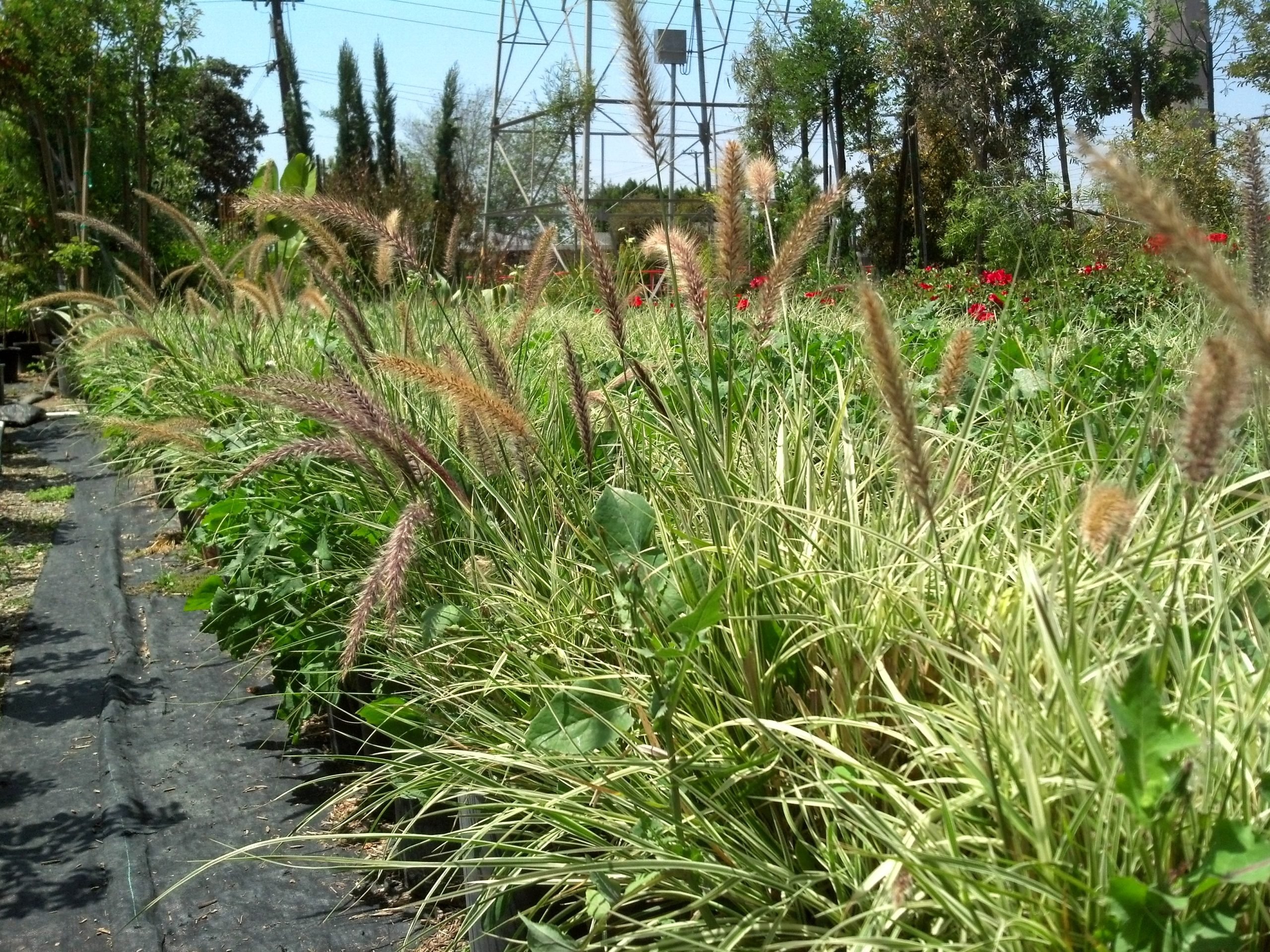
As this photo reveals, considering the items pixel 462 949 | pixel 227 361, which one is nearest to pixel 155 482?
pixel 227 361

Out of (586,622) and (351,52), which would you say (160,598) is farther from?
(351,52)

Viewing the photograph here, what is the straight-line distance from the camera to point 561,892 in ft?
4.92

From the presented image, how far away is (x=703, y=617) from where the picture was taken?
139 centimetres

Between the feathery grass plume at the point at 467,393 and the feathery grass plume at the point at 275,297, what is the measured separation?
2.32m

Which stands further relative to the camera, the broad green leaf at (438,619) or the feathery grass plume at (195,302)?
the feathery grass plume at (195,302)

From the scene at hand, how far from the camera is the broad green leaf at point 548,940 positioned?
53.2 inches

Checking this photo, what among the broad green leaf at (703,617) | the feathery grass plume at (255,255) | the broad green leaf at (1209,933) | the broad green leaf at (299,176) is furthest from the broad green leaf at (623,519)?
the broad green leaf at (299,176)

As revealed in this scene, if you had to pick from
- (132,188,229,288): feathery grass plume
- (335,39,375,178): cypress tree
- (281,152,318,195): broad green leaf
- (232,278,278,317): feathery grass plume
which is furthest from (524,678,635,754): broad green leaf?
(335,39,375,178): cypress tree

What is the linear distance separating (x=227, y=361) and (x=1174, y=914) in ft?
16.3

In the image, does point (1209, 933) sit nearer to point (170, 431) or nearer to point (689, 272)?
point (689, 272)

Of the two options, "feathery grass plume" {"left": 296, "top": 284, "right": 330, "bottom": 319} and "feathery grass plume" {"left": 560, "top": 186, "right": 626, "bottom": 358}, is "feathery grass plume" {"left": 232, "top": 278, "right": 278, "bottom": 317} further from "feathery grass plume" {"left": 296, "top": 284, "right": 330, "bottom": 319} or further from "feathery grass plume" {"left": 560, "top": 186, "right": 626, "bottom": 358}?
"feathery grass plume" {"left": 560, "top": 186, "right": 626, "bottom": 358}

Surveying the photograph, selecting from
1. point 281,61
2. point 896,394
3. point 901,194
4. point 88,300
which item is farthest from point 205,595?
point 281,61

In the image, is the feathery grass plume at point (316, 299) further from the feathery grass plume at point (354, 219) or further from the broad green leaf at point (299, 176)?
the broad green leaf at point (299, 176)

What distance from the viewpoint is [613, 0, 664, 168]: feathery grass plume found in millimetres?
1683
